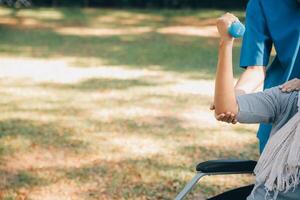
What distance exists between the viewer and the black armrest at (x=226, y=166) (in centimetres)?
272

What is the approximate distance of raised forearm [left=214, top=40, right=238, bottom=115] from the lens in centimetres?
211

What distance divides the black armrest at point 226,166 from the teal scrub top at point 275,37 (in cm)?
20

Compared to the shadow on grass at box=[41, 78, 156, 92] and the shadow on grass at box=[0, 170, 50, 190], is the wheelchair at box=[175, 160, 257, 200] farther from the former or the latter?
the shadow on grass at box=[41, 78, 156, 92]

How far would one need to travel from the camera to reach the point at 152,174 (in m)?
5.09

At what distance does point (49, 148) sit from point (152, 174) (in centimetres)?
120

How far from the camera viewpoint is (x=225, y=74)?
2.16 metres

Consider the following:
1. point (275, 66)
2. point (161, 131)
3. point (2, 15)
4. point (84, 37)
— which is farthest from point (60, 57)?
point (275, 66)

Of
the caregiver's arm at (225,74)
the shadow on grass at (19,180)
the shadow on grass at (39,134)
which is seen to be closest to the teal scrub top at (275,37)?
the caregiver's arm at (225,74)

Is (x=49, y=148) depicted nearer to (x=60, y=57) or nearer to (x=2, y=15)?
(x=60, y=57)

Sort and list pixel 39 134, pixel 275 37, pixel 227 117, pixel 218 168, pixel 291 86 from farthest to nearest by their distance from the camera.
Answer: pixel 39 134, pixel 218 168, pixel 275 37, pixel 291 86, pixel 227 117

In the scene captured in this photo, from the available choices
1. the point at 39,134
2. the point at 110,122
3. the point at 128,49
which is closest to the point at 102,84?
the point at 110,122

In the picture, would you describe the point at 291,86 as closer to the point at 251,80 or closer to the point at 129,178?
the point at 251,80

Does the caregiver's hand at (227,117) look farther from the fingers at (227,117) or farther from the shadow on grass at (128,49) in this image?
the shadow on grass at (128,49)

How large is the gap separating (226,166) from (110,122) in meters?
4.12
